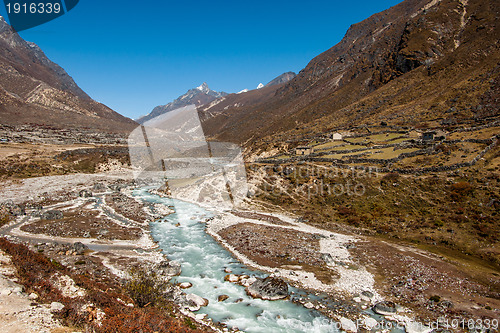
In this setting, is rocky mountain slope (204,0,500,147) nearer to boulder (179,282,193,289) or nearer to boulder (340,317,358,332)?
boulder (340,317,358,332)

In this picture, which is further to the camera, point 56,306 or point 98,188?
point 98,188

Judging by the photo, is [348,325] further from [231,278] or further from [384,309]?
[231,278]

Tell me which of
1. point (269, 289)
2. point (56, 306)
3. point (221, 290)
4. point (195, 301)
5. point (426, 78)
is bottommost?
point (269, 289)

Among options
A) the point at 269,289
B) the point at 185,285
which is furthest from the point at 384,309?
the point at 185,285

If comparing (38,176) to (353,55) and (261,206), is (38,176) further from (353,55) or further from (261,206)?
(353,55)

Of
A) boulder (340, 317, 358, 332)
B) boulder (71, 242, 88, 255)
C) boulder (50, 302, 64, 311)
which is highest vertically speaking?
boulder (50, 302, 64, 311)

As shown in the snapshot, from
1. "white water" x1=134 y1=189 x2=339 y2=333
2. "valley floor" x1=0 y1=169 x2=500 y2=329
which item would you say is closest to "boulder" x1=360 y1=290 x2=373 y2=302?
"valley floor" x1=0 y1=169 x2=500 y2=329

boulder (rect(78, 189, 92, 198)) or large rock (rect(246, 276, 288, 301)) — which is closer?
large rock (rect(246, 276, 288, 301))
